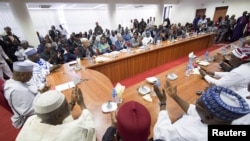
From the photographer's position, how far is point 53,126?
0.87 meters

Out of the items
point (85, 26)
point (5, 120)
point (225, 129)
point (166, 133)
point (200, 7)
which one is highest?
point (200, 7)

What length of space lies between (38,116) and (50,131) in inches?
6.9

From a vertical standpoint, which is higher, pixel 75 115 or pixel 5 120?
pixel 75 115

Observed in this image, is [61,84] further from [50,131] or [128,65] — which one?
[128,65]

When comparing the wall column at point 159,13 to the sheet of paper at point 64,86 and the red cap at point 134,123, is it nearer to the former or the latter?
the sheet of paper at point 64,86

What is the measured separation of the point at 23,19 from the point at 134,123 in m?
6.48

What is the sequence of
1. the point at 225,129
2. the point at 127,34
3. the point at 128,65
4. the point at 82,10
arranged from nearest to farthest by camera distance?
the point at 225,129, the point at 128,65, the point at 127,34, the point at 82,10

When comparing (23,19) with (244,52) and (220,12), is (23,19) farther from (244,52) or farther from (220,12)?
(220,12)

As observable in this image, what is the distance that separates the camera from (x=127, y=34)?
6379mm

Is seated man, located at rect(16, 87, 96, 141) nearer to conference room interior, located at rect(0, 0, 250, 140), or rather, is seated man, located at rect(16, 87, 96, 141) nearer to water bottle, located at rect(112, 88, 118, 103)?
conference room interior, located at rect(0, 0, 250, 140)

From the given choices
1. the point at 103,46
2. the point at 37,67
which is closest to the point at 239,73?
the point at 37,67

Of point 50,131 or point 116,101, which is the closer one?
point 50,131

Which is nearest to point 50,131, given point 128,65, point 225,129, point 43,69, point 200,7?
point 225,129

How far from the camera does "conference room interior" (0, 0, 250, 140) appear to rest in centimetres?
169
